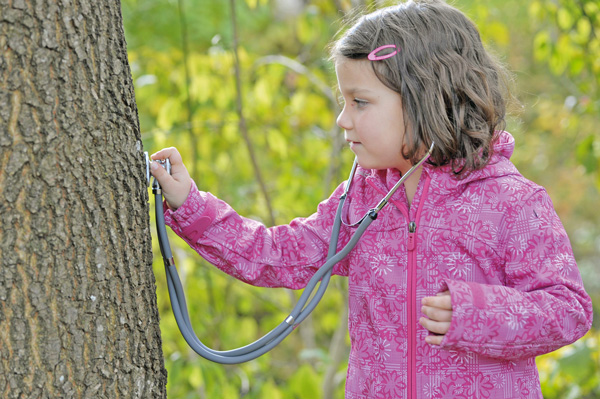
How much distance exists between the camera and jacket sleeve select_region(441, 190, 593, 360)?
126cm

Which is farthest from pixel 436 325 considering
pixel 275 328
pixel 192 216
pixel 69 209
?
pixel 69 209

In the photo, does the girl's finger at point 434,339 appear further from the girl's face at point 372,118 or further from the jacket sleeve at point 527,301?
the girl's face at point 372,118

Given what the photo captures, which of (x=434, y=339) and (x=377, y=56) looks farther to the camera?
(x=377, y=56)

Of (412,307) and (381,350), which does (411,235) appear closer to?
(412,307)

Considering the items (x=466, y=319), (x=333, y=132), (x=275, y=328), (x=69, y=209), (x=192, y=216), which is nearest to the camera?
(x=69, y=209)

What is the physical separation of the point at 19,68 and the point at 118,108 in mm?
194

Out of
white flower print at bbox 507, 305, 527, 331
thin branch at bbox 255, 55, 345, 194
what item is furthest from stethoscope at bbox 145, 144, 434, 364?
thin branch at bbox 255, 55, 345, 194

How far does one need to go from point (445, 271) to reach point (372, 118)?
0.37 meters

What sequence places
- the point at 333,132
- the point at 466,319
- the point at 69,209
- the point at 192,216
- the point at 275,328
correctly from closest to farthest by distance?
the point at 69,209 < the point at 466,319 < the point at 275,328 < the point at 192,216 < the point at 333,132

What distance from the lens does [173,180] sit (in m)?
1.44

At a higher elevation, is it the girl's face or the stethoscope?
the girl's face

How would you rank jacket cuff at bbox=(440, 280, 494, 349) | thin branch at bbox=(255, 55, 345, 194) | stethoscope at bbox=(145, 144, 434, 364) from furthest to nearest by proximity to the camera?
thin branch at bbox=(255, 55, 345, 194) < stethoscope at bbox=(145, 144, 434, 364) < jacket cuff at bbox=(440, 280, 494, 349)

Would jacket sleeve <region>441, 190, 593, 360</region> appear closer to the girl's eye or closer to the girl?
the girl

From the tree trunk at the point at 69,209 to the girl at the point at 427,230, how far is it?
0.89ft
